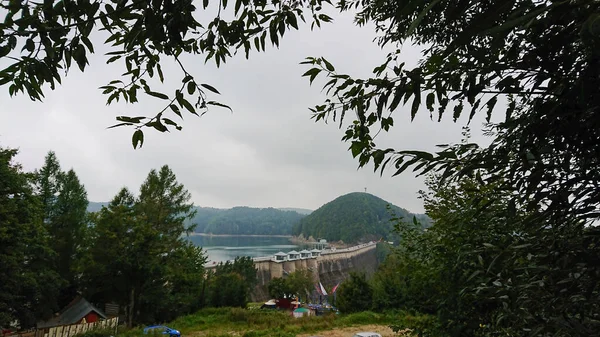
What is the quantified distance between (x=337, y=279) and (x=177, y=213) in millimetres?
30732

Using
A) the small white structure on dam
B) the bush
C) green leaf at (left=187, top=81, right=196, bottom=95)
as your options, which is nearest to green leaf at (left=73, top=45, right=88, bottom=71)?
green leaf at (left=187, top=81, right=196, bottom=95)

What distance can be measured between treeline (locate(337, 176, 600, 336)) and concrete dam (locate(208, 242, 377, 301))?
30411mm

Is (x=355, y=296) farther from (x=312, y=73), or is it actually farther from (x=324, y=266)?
(x=324, y=266)

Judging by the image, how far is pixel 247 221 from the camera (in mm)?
119938

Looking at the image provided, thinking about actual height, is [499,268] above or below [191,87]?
below

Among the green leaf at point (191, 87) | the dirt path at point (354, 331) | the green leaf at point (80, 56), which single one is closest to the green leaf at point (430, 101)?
the green leaf at point (191, 87)

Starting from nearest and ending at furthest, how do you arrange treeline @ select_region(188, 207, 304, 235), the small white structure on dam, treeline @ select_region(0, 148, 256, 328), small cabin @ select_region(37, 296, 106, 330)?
treeline @ select_region(0, 148, 256, 328) → small cabin @ select_region(37, 296, 106, 330) → the small white structure on dam → treeline @ select_region(188, 207, 304, 235)

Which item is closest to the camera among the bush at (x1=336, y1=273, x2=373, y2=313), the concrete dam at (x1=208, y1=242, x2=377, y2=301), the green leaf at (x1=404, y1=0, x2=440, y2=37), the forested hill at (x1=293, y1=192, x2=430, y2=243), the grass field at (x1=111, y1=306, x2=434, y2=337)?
the green leaf at (x1=404, y1=0, x2=440, y2=37)

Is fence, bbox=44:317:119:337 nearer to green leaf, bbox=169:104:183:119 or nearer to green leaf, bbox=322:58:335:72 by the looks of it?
green leaf, bbox=169:104:183:119

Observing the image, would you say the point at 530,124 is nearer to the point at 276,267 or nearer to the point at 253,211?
the point at 276,267

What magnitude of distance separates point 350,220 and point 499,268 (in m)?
71.6

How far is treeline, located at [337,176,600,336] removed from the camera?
0.96m

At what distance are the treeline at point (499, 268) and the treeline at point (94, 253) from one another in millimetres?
12617

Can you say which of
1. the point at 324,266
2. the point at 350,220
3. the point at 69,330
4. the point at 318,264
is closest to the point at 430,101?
the point at 69,330
